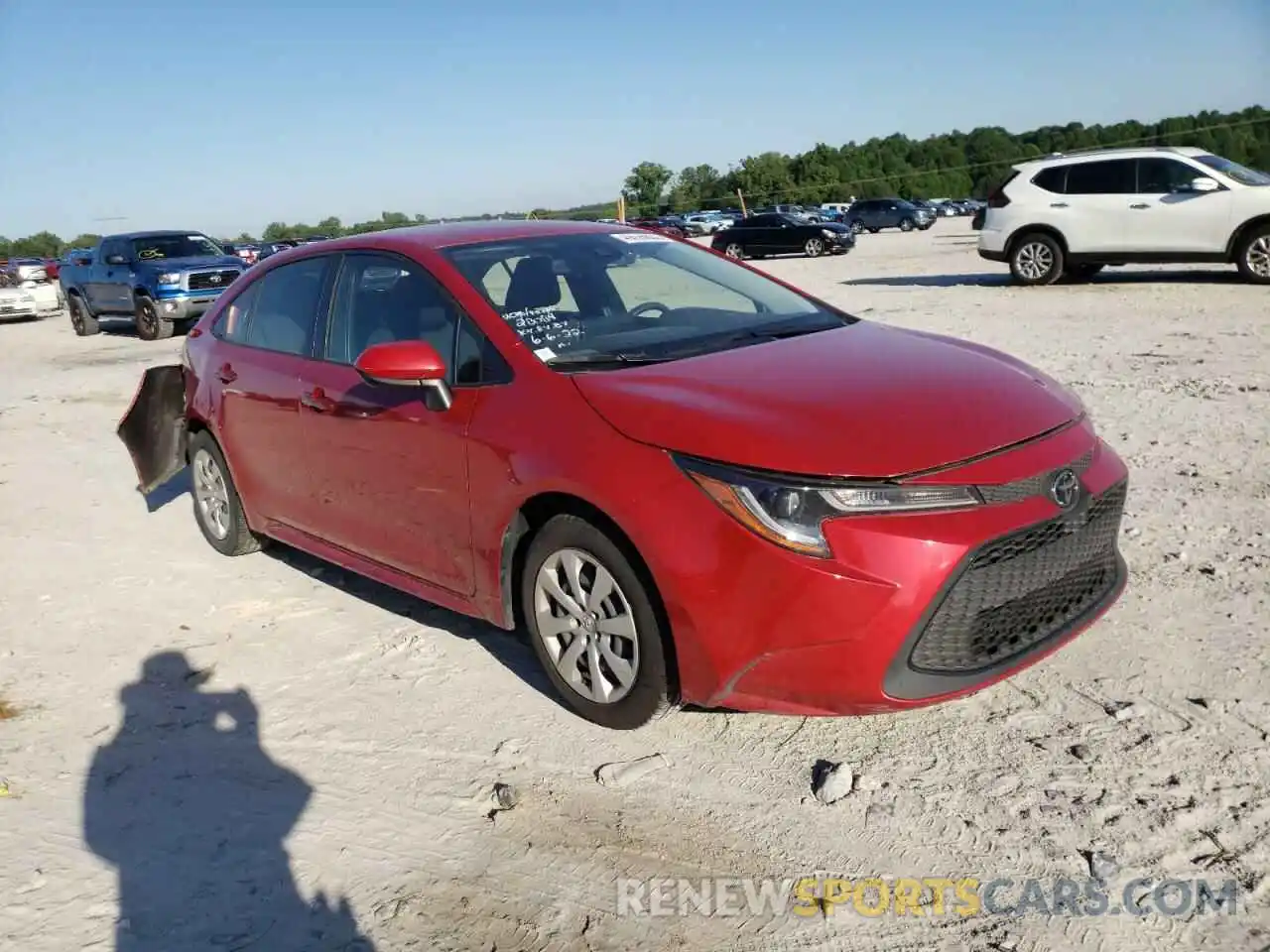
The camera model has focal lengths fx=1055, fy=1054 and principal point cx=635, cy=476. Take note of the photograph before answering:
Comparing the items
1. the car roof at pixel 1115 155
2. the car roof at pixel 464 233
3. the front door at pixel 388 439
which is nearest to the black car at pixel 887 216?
the car roof at pixel 1115 155

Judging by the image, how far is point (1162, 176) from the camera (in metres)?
14.1

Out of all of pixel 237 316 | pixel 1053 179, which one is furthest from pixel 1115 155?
pixel 237 316

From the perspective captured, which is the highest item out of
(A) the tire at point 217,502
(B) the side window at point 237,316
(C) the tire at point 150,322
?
(B) the side window at point 237,316

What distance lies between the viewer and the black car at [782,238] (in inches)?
1218

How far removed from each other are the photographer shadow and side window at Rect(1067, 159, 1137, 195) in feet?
45.9

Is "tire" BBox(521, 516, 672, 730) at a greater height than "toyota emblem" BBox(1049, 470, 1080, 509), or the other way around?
"toyota emblem" BBox(1049, 470, 1080, 509)

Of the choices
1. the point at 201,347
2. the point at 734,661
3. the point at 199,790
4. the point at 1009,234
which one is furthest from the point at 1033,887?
the point at 1009,234

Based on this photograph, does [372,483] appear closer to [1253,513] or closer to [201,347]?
[201,347]

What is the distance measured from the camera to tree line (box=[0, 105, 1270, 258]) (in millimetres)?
73312

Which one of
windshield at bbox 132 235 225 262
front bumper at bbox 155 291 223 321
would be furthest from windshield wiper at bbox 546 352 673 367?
windshield at bbox 132 235 225 262

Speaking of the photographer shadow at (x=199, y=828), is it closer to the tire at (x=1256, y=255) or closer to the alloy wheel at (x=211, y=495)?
the alloy wheel at (x=211, y=495)

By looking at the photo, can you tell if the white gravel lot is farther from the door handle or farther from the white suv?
the white suv

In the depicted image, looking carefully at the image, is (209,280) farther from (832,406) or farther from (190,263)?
(832,406)

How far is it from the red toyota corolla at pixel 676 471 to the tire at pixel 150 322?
14.5 m
